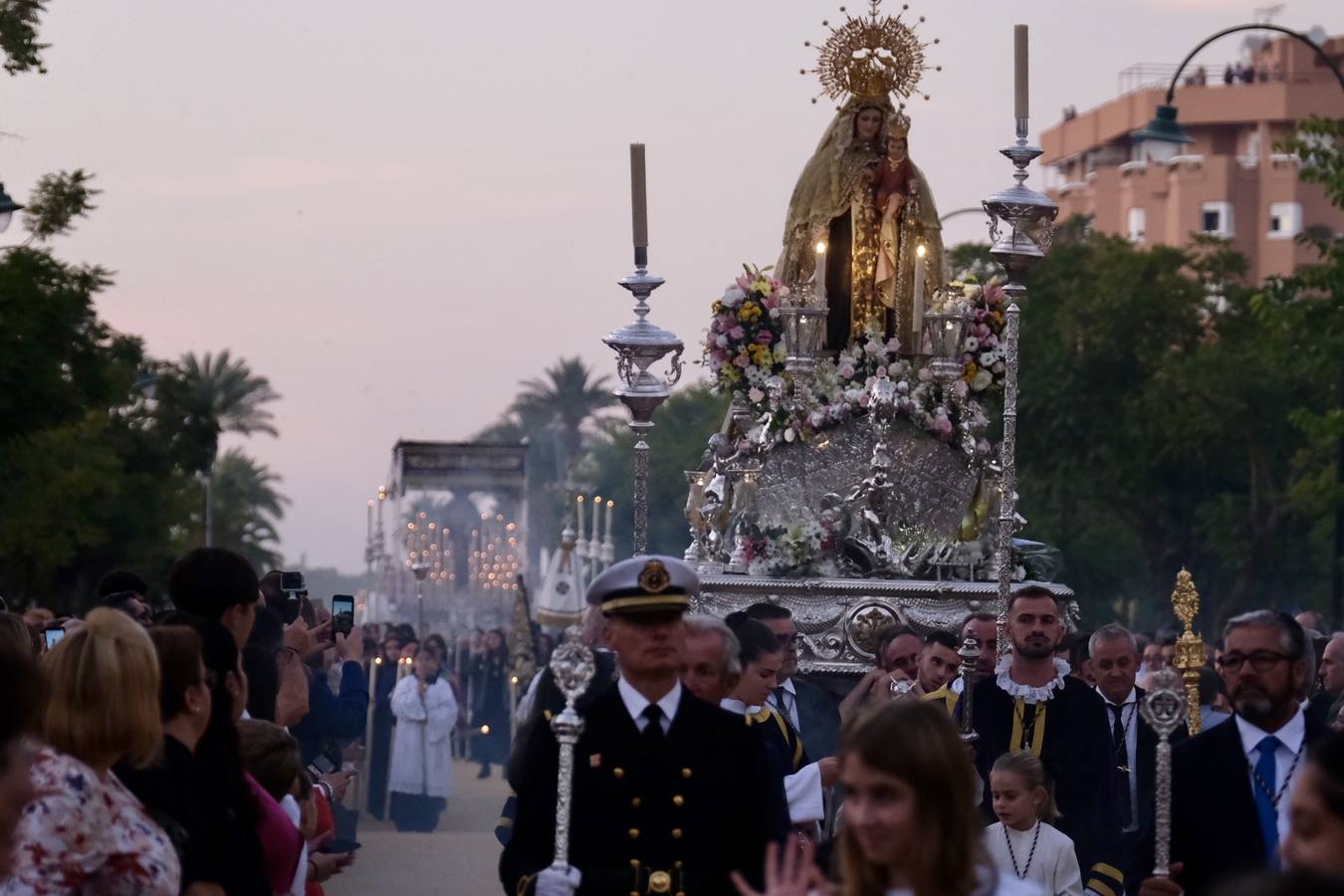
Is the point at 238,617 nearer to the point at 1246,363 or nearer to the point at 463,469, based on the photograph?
the point at 1246,363

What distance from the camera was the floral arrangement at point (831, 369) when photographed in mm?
18125

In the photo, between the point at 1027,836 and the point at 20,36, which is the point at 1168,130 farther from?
the point at 1027,836

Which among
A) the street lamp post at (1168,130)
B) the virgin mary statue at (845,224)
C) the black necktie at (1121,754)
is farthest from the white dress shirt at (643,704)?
the street lamp post at (1168,130)

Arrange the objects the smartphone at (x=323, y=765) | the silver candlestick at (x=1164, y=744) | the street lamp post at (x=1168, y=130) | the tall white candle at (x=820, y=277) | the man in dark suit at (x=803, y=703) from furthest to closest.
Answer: the street lamp post at (x=1168, y=130) → the tall white candle at (x=820, y=277) → the smartphone at (x=323, y=765) → the man in dark suit at (x=803, y=703) → the silver candlestick at (x=1164, y=744)

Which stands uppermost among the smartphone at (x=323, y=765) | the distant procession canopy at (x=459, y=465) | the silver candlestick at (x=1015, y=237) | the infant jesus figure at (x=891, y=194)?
the distant procession canopy at (x=459, y=465)

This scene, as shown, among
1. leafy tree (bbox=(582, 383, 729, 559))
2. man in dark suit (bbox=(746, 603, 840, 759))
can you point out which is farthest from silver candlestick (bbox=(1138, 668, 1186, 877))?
leafy tree (bbox=(582, 383, 729, 559))

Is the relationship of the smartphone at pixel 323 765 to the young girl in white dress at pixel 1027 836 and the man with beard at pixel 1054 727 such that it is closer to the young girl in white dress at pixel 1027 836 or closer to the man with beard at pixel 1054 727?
the man with beard at pixel 1054 727

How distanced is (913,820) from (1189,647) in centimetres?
475

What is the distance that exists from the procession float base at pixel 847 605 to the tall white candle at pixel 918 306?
5.33 feet

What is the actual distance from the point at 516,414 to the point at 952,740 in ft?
348

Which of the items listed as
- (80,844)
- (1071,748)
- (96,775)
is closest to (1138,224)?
(1071,748)

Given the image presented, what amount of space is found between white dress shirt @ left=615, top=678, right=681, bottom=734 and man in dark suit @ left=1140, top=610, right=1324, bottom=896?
4.93 ft

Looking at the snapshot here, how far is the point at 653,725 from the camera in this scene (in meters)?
7.11

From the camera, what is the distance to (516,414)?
111188mm
